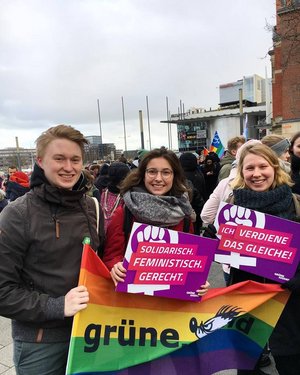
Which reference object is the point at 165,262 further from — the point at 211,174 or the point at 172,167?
the point at 211,174

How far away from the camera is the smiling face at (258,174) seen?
8.03 feet

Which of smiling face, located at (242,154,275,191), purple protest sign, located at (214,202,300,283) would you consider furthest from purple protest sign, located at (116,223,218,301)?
smiling face, located at (242,154,275,191)

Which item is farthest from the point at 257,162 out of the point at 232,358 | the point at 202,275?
the point at 232,358

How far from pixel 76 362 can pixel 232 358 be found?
116cm

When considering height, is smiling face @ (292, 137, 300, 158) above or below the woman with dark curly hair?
above

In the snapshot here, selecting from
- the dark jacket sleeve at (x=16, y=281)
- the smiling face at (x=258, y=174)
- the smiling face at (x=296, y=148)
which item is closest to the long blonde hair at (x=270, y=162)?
the smiling face at (x=258, y=174)

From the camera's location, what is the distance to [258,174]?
2.44 meters

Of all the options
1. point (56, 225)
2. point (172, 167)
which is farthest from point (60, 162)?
point (172, 167)

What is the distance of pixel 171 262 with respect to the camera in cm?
203

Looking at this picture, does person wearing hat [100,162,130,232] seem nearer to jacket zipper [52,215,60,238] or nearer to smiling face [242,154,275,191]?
smiling face [242,154,275,191]

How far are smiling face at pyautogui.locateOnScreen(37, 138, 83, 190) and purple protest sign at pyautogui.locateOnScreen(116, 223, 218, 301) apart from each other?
0.46 m

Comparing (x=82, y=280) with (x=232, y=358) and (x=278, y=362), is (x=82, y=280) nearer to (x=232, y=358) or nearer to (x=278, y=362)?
(x=232, y=358)

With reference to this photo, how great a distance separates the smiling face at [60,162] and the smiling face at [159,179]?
0.74 metres

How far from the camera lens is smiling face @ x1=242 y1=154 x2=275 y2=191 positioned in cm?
245
